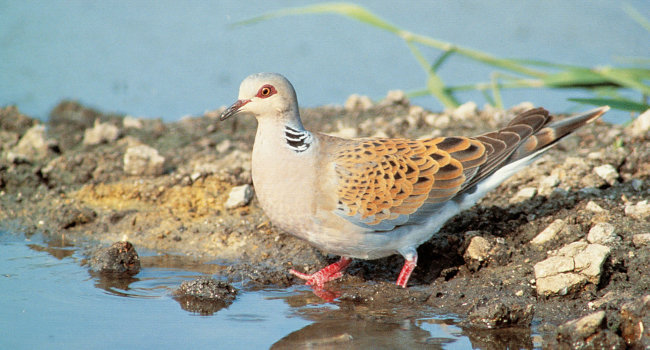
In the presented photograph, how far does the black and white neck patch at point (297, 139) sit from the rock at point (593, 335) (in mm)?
1774

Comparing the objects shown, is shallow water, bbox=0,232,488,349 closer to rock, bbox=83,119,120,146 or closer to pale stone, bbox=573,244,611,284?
pale stone, bbox=573,244,611,284

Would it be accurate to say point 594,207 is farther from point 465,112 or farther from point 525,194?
point 465,112

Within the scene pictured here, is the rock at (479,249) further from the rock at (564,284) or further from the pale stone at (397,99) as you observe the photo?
the pale stone at (397,99)

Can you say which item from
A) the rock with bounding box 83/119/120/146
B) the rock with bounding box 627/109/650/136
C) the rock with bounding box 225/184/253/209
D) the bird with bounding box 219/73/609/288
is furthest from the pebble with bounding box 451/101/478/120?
the rock with bounding box 83/119/120/146

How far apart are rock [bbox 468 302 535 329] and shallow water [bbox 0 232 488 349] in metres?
0.11

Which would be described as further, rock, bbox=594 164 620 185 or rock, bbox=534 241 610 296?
rock, bbox=594 164 620 185

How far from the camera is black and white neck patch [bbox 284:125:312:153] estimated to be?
174 inches

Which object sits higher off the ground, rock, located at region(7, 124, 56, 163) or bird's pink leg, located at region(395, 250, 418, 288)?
rock, located at region(7, 124, 56, 163)

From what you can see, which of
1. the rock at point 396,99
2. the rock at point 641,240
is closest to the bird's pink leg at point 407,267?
the rock at point 641,240

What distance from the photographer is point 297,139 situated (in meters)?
4.43

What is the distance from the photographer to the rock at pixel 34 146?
6102mm

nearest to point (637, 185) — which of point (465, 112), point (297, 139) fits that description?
point (465, 112)

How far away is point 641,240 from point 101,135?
13.6 feet

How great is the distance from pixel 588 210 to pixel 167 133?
3472 millimetres
